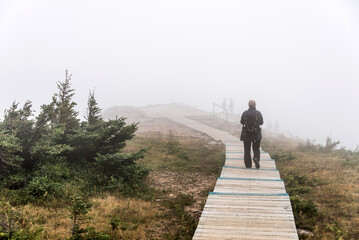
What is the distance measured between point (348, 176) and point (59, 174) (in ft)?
35.5

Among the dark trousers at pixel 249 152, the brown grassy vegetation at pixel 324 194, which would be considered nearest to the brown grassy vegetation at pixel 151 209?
the dark trousers at pixel 249 152

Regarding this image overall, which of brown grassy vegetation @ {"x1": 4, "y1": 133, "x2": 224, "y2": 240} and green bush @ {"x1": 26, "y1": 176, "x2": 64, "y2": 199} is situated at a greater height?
green bush @ {"x1": 26, "y1": 176, "x2": 64, "y2": 199}

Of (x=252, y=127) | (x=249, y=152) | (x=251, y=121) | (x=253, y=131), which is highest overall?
(x=251, y=121)

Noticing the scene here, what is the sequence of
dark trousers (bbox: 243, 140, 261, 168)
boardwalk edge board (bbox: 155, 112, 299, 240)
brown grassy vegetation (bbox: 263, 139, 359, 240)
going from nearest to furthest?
boardwalk edge board (bbox: 155, 112, 299, 240), brown grassy vegetation (bbox: 263, 139, 359, 240), dark trousers (bbox: 243, 140, 261, 168)

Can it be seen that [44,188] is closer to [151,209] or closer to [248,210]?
[151,209]

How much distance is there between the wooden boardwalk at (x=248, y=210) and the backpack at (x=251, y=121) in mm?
1699

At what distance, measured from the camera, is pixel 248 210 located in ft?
20.0

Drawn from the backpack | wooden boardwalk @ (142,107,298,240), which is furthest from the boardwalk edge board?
the backpack

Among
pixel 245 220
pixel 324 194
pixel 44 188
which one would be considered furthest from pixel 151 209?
pixel 324 194

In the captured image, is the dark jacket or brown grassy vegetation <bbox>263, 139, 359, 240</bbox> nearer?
brown grassy vegetation <bbox>263, 139, 359, 240</bbox>

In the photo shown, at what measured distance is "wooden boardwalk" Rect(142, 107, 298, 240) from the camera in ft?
16.7

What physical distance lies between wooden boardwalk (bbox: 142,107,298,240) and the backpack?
1.70 m

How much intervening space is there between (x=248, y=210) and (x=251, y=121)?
407 cm

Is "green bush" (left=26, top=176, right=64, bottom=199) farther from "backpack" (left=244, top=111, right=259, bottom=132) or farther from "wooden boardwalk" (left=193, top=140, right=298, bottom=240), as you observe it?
"backpack" (left=244, top=111, right=259, bottom=132)
